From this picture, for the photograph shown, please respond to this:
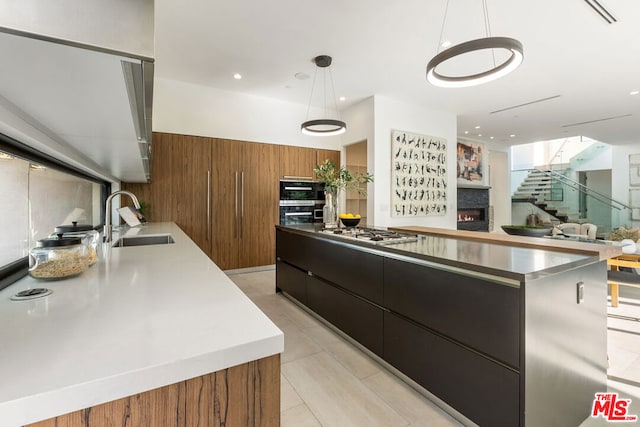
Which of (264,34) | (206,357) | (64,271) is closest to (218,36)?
(264,34)

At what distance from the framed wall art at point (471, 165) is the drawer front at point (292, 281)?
19.7 ft

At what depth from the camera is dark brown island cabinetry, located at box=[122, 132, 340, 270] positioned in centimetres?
421

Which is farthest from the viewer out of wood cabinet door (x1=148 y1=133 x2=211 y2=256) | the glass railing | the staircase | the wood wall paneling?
the staircase

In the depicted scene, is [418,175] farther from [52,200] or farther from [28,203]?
[28,203]

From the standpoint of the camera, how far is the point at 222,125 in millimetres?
4707

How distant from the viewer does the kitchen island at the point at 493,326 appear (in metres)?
1.23

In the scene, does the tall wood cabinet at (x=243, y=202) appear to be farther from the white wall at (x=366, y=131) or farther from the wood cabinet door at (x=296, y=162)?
the white wall at (x=366, y=131)

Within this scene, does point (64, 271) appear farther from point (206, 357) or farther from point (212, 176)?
point (212, 176)

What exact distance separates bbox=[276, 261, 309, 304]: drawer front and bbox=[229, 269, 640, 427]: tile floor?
360mm

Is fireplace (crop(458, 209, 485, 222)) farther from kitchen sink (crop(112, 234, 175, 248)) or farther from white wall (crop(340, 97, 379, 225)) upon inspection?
kitchen sink (crop(112, 234, 175, 248))

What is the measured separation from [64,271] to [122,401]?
0.89m

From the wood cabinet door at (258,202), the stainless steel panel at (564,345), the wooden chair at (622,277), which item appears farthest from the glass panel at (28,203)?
the wooden chair at (622,277)

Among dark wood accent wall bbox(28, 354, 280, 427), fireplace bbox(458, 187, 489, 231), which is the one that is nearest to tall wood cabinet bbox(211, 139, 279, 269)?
dark wood accent wall bbox(28, 354, 280, 427)

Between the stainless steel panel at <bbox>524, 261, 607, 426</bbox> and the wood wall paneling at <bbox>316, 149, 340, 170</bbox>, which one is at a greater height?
the wood wall paneling at <bbox>316, 149, 340, 170</bbox>
